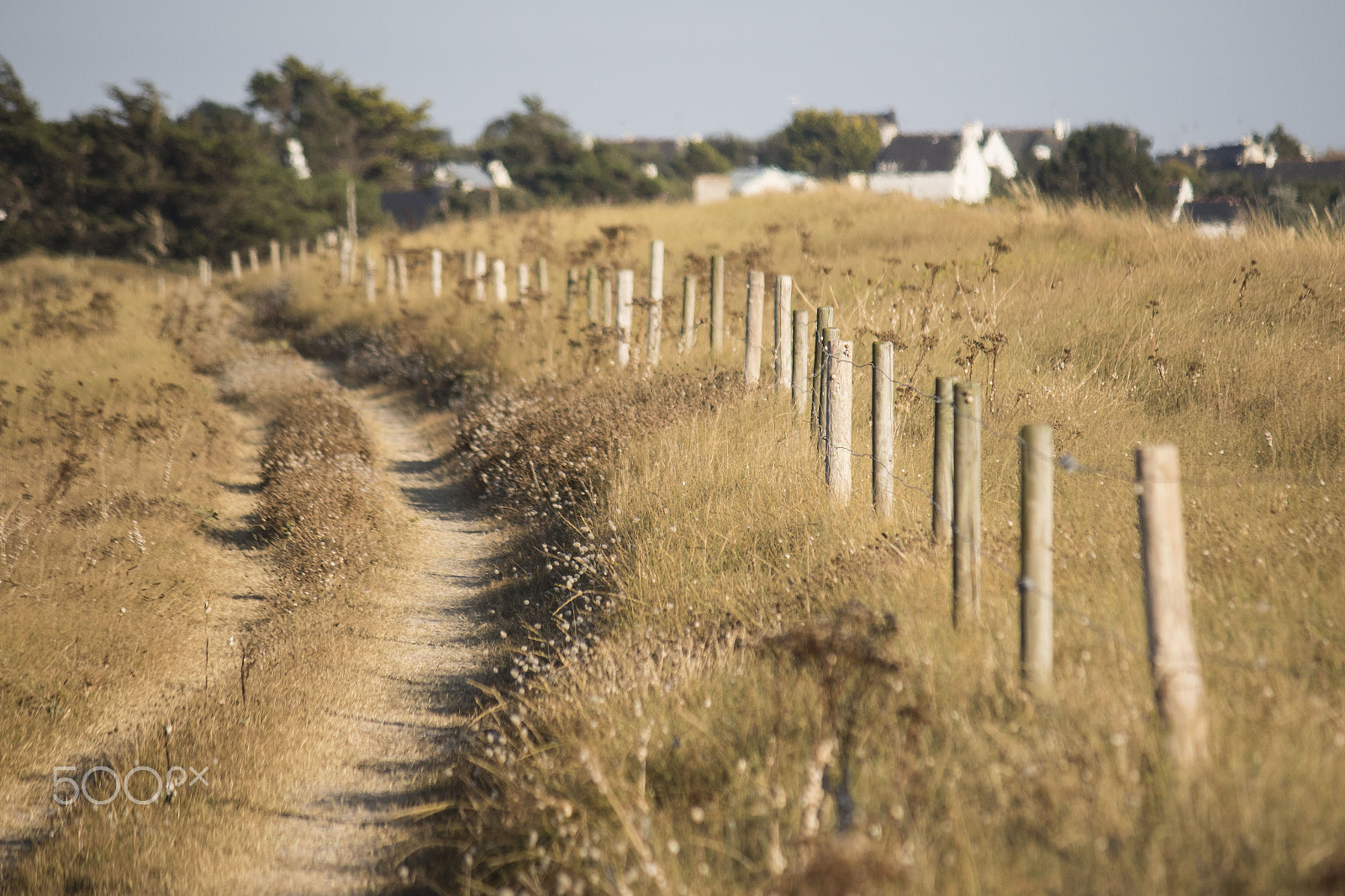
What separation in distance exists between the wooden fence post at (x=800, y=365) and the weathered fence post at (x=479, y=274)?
35.3 ft

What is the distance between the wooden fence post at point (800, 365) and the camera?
7.53m

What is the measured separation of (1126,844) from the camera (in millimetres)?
2389

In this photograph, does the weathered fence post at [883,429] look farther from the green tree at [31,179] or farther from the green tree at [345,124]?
the green tree at [345,124]

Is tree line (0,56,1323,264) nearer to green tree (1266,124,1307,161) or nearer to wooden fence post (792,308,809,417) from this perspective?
green tree (1266,124,1307,161)

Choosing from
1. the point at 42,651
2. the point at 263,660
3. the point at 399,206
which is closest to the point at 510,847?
the point at 263,660

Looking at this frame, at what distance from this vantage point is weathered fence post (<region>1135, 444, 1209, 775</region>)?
2621 mm

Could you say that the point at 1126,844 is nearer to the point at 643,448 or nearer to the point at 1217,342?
the point at 643,448

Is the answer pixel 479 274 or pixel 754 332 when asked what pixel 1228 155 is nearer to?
pixel 479 274

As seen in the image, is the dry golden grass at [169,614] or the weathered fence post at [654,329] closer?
the dry golden grass at [169,614]

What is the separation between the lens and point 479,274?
18.9 m

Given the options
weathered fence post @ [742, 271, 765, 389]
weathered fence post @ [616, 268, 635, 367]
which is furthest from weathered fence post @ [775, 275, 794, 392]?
weathered fence post @ [616, 268, 635, 367]

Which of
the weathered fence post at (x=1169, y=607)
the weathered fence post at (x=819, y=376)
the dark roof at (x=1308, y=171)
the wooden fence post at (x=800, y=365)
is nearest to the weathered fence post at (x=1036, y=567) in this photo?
the weathered fence post at (x=1169, y=607)

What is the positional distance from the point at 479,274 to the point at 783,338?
12.1 meters

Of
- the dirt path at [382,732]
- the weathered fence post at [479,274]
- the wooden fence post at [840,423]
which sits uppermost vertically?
the weathered fence post at [479,274]
